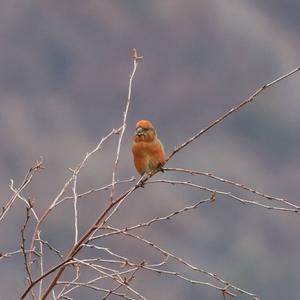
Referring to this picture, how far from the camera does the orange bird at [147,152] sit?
290cm

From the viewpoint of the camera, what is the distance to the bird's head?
2.81 meters

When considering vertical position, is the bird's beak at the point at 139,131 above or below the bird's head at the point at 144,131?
below

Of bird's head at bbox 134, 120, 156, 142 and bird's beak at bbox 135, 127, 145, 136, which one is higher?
bird's head at bbox 134, 120, 156, 142

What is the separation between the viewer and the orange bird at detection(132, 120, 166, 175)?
2.90m

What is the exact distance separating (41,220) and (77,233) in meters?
0.10

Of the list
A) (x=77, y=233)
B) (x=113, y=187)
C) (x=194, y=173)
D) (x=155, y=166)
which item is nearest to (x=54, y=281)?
(x=77, y=233)

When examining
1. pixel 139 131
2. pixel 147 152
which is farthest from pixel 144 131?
pixel 147 152

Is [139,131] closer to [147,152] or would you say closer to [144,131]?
[144,131]

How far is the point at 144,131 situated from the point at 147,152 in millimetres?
134

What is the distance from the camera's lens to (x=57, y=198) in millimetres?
1796

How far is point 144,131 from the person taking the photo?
283 centimetres

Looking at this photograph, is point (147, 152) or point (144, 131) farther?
point (147, 152)

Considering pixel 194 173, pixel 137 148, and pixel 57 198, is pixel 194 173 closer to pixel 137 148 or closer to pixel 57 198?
pixel 57 198

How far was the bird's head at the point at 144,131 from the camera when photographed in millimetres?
2811
